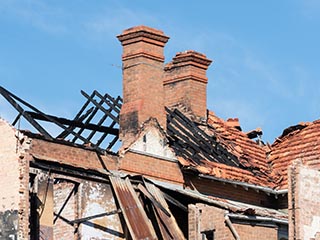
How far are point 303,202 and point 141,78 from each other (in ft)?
18.3

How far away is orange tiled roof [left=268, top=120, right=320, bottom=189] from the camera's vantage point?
134 ft

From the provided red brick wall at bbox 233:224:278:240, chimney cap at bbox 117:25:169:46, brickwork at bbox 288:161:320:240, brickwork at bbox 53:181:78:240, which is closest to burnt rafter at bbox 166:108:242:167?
chimney cap at bbox 117:25:169:46

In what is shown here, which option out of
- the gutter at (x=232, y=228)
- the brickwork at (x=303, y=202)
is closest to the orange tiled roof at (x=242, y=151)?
the brickwork at (x=303, y=202)

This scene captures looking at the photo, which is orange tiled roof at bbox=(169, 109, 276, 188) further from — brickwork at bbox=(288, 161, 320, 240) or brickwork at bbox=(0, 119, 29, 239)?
brickwork at bbox=(0, 119, 29, 239)

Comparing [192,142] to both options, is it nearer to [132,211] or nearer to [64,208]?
[132,211]

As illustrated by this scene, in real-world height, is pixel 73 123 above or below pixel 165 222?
above

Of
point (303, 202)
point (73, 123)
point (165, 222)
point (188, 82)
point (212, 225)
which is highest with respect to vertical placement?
point (188, 82)

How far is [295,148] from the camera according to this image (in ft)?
137

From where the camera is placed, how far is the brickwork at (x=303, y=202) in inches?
1435

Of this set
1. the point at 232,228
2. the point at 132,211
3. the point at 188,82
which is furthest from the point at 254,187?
the point at 132,211

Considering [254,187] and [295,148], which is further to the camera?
[295,148]

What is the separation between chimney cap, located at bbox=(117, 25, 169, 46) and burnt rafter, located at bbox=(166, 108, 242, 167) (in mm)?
2606

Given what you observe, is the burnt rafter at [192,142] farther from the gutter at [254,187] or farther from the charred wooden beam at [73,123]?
the charred wooden beam at [73,123]

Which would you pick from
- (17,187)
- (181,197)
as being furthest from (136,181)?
(17,187)
